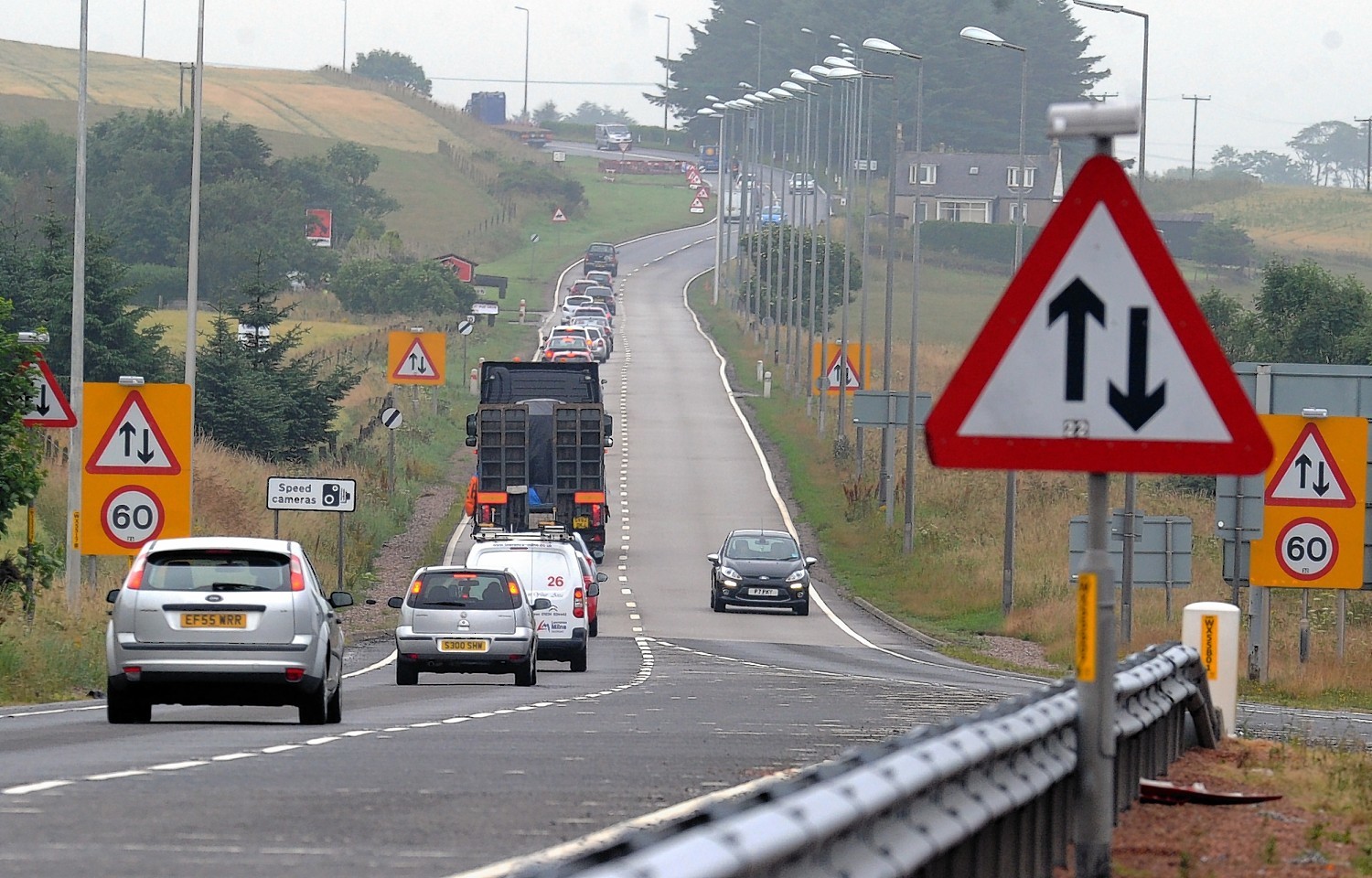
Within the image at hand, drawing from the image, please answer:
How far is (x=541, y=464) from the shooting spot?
4628 centimetres

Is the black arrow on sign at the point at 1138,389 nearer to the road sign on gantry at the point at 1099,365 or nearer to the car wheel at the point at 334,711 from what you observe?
the road sign on gantry at the point at 1099,365

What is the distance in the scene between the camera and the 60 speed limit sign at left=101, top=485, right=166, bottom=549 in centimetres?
2472

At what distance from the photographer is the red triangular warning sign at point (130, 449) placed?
24750 millimetres

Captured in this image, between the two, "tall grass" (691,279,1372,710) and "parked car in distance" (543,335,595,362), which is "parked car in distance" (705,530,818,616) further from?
"parked car in distance" (543,335,595,362)

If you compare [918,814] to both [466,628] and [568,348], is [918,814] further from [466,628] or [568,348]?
[568,348]

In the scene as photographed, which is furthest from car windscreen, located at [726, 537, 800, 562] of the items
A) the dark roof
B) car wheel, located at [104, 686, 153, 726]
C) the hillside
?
the dark roof

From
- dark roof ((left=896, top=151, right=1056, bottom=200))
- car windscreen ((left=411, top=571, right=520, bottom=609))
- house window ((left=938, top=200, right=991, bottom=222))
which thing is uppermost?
dark roof ((left=896, top=151, right=1056, bottom=200))

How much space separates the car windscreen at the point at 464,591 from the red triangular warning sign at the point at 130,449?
3.25 meters

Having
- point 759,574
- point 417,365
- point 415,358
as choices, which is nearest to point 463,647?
point 759,574

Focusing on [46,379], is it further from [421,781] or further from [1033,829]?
[1033,829]

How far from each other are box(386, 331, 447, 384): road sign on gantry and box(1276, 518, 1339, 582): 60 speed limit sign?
26443mm

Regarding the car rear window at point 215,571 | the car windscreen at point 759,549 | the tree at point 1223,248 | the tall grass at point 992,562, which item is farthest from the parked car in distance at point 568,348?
the tree at point 1223,248

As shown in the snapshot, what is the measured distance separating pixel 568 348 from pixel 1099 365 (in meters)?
77.3

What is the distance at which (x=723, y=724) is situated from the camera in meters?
18.3
